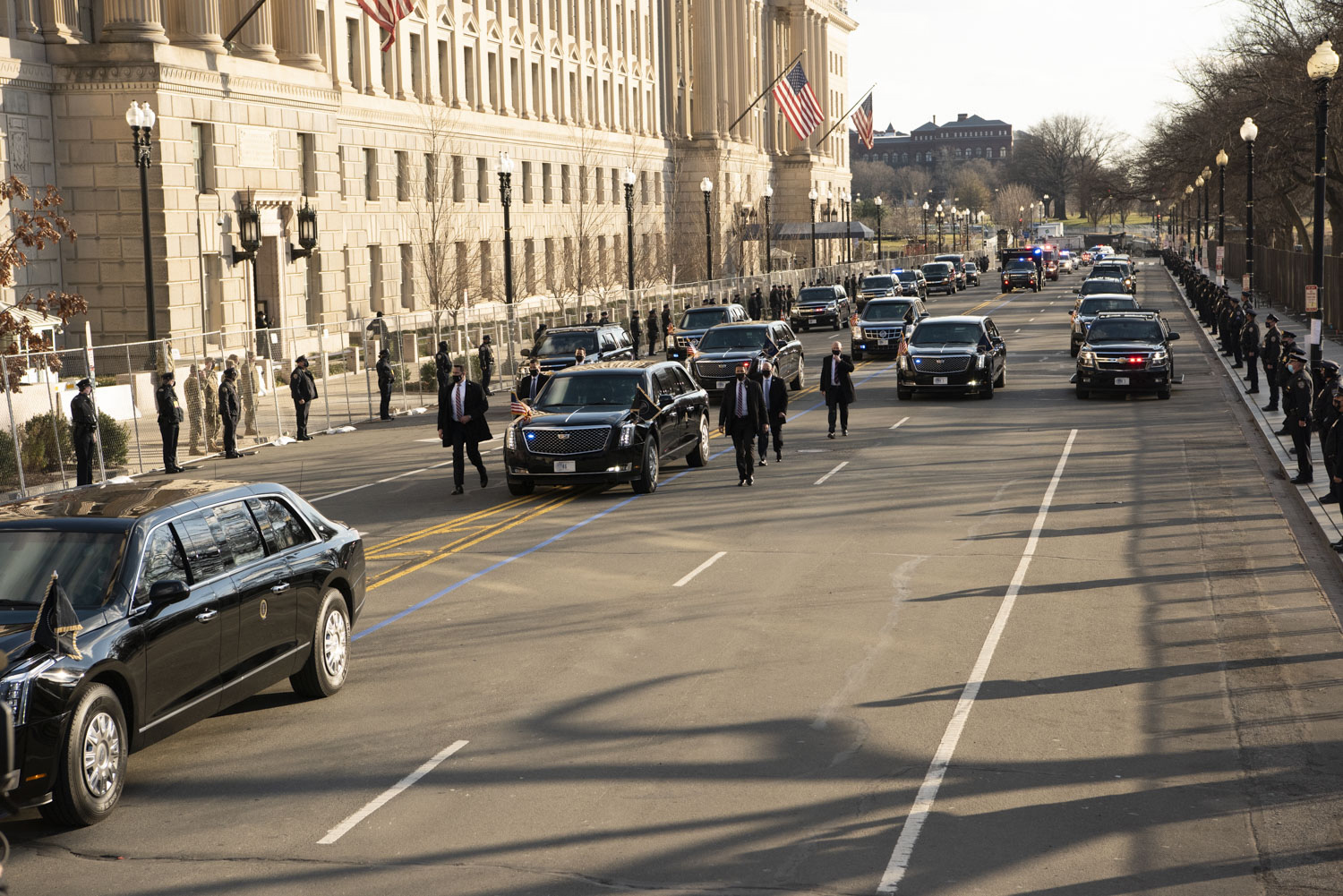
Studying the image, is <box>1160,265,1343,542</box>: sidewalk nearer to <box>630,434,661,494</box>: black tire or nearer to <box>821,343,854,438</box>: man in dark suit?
<box>821,343,854,438</box>: man in dark suit

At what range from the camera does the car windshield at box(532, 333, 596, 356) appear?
35312 millimetres

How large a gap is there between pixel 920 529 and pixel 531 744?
8.75 metres

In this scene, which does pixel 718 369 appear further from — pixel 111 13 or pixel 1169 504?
pixel 111 13

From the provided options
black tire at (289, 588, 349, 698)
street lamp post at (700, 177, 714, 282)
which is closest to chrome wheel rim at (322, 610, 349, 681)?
black tire at (289, 588, 349, 698)

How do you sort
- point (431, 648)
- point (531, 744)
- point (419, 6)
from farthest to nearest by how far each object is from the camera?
point (419, 6) < point (431, 648) < point (531, 744)

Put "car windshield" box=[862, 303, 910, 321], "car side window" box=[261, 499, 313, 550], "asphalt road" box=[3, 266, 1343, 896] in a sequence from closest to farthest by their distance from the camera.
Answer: "asphalt road" box=[3, 266, 1343, 896] → "car side window" box=[261, 499, 313, 550] → "car windshield" box=[862, 303, 910, 321]

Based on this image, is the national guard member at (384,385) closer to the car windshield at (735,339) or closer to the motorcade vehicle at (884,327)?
the car windshield at (735,339)

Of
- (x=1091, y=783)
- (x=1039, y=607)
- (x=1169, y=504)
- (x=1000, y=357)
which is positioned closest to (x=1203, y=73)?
(x=1000, y=357)

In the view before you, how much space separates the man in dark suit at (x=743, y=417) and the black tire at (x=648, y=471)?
1172 millimetres

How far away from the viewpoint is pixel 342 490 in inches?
879

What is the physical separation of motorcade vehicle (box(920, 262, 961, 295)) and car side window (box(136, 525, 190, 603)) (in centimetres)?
7740

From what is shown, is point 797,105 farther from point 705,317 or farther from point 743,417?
point 743,417

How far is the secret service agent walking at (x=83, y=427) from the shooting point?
2361 centimetres

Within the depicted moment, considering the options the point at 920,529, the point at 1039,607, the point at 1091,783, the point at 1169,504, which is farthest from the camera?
the point at 1169,504
